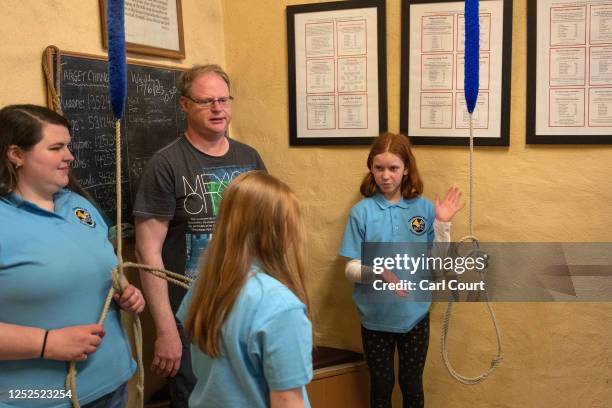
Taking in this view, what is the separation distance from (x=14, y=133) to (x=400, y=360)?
1554 mm

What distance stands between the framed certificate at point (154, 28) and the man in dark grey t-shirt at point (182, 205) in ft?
1.04

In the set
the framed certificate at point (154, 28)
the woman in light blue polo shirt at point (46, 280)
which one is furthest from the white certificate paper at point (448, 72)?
the woman in light blue polo shirt at point (46, 280)

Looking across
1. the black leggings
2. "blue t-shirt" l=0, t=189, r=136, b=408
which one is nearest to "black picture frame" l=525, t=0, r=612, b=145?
the black leggings

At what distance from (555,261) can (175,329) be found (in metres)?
1.45

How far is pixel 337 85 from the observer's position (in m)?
2.46

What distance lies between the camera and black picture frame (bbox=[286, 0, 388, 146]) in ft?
7.69

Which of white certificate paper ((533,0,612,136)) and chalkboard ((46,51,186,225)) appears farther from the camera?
white certificate paper ((533,0,612,136))

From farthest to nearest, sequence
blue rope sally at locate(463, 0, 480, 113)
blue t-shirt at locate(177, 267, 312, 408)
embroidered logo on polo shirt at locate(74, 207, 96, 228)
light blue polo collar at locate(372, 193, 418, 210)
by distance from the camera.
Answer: light blue polo collar at locate(372, 193, 418, 210), blue rope sally at locate(463, 0, 480, 113), embroidered logo on polo shirt at locate(74, 207, 96, 228), blue t-shirt at locate(177, 267, 312, 408)

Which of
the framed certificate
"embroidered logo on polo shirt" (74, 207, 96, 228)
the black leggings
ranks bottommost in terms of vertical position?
the black leggings

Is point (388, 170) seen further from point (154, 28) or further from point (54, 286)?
point (54, 286)

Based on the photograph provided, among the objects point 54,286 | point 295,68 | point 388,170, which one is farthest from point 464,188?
point 54,286

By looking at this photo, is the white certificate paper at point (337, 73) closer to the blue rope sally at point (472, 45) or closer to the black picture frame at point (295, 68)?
the black picture frame at point (295, 68)

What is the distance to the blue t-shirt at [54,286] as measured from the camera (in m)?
1.32

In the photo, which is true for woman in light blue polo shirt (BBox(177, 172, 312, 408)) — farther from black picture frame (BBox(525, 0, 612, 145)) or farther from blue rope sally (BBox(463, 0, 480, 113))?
black picture frame (BBox(525, 0, 612, 145))
